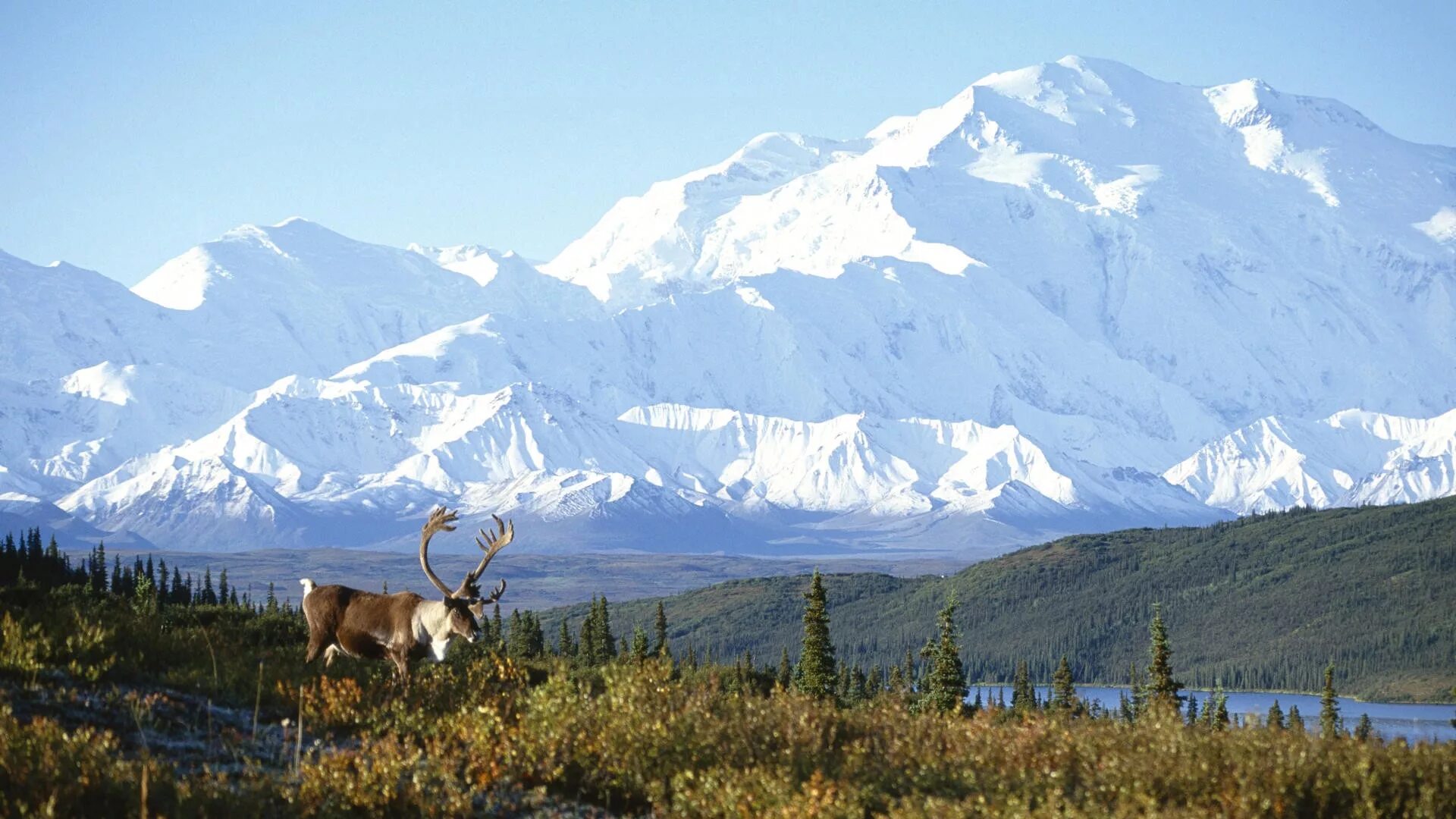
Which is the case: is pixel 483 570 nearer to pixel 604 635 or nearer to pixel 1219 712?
pixel 1219 712

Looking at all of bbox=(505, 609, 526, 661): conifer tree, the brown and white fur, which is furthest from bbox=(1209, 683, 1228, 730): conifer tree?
bbox=(505, 609, 526, 661): conifer tree

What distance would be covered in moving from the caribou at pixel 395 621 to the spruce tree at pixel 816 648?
54.0 m

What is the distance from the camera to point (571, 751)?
66.4 feet

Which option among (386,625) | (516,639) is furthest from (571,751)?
(516,639)

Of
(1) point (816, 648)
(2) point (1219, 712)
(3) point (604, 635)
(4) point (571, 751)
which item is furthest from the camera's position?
(3) point (604, 635)

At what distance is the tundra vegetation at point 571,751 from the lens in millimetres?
17750

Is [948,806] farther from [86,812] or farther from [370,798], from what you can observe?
[86,812]

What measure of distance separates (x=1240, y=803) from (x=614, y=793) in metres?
7.02

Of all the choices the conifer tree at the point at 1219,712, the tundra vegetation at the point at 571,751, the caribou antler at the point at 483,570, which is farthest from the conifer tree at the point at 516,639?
the tundra vegetation at the point at 571,751

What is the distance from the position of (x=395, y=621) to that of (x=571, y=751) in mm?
6608

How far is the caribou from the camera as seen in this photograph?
83.9 ft

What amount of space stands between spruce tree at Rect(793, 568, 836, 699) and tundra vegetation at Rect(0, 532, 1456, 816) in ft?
186

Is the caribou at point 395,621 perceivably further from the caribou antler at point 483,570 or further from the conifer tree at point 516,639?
the conifer tree at point 516,639

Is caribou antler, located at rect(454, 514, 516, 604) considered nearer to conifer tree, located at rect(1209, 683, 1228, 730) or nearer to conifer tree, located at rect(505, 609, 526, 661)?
conifer tree, located at rect(1209, 683, 1228, 730)
